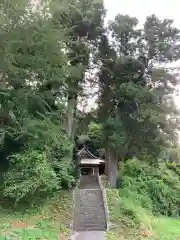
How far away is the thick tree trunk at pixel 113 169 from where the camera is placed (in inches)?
832

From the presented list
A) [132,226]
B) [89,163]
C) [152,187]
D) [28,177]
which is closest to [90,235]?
[132,226]

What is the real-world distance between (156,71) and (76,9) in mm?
5781

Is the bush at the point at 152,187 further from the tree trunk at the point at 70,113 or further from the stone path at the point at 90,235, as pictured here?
the stone path at the point at 90,235

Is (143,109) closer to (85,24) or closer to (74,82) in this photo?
(74,82)

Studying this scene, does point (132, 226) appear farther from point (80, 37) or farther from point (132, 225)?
point (80, 37)

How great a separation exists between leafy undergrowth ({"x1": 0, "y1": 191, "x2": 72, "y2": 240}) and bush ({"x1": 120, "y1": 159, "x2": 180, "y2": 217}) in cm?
442

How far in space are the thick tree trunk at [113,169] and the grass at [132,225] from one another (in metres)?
2.89

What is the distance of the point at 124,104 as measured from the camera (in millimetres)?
20156

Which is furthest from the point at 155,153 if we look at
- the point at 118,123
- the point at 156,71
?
the point at 156,71

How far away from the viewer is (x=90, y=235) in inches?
571

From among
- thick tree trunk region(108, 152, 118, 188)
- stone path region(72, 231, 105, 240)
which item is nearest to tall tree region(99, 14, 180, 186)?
thick tree trunk region(108, 152, 118, 188)

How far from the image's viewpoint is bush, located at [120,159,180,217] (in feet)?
65.9

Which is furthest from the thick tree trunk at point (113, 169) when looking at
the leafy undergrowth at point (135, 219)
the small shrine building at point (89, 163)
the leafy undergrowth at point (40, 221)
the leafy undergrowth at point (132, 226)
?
the leafy undergrowth at point (40, 221)

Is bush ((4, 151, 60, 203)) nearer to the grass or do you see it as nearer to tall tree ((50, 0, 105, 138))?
the grass
